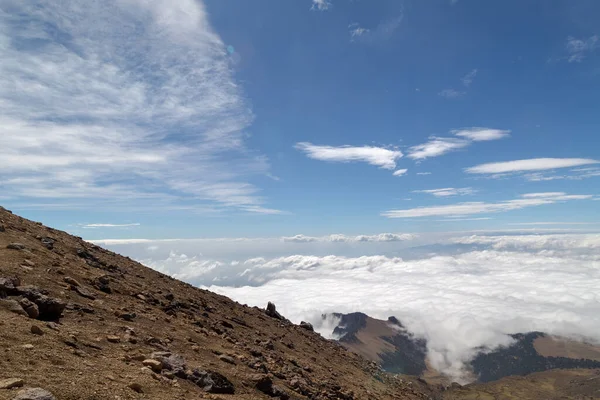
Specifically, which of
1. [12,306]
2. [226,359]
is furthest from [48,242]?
[226,359]

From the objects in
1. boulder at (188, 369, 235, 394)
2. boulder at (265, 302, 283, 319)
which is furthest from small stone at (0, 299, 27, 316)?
boulder at (265, 302, 283, 319)

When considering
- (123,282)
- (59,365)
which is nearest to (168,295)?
(123,282)

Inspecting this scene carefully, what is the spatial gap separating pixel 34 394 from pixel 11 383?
1.01 metres

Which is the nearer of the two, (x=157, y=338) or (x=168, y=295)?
(x=157, y=338)

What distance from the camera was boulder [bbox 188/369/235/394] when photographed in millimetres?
16172

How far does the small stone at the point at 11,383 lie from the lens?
9.96 meters

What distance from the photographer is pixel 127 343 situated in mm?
17500

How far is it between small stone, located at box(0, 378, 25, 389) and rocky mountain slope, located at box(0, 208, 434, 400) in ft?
0.10

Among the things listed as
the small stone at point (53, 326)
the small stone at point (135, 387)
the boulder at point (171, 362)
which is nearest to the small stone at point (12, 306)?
the small stone at point (53, 326)

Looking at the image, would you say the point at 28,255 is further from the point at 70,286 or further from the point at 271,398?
the point at 271,398

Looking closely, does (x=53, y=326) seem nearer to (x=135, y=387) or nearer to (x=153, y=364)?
(x=153, y=364)

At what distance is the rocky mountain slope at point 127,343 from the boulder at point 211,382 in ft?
0.16

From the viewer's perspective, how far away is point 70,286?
70.8ft

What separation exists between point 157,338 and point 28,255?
11422mm
